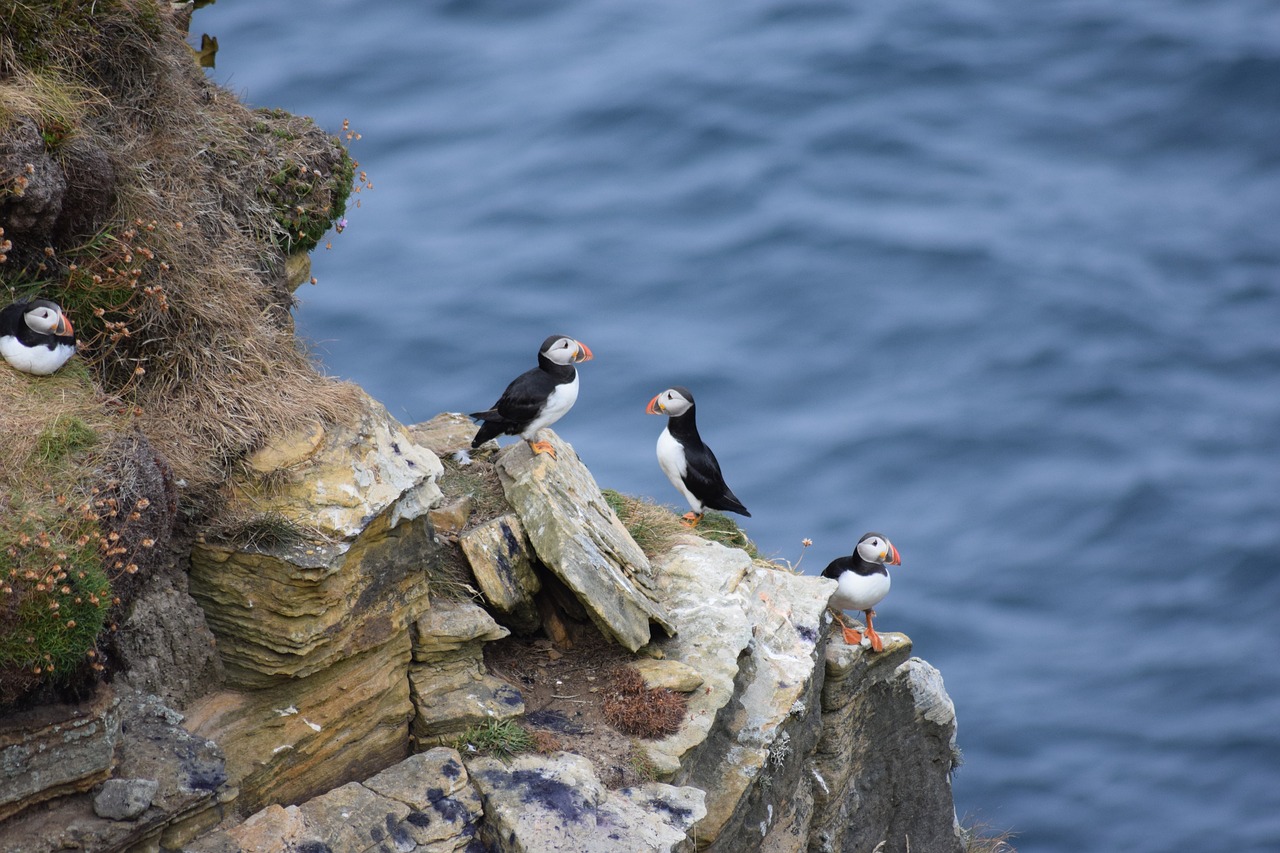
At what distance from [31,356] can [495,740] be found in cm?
339

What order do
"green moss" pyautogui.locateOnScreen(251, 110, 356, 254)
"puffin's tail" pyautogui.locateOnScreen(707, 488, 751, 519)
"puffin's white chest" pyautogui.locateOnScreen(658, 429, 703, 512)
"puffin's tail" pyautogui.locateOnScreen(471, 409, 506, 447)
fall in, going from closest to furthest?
"puffin's tail" pyautogui.locateOnScreen(471, 409, 506, 447)
"green moss" pyautogui.locateOnScreen(251, 110, 356, 254)
"puffin's white chest" pyautogui.locateOnScreen(658, 429, 703, 512)
"puffin's tail" pyautogui.locateOnScreen(707, 488, 751, 519)

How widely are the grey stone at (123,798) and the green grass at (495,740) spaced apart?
6.85 ft

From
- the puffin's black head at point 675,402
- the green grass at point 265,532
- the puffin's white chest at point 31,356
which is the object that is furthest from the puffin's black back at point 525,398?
the puffin's white chest at point 31,356

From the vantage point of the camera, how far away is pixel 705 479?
10.8 m

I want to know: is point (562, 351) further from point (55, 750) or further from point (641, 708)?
point (55, 750)

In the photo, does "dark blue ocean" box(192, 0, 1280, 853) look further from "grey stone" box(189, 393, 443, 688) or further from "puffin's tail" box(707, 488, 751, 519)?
"grey stone" box(189, 393, 443, 688)

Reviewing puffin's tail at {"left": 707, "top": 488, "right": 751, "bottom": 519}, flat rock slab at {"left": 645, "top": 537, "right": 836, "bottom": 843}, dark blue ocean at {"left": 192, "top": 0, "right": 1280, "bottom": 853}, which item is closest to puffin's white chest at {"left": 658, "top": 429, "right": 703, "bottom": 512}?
puffin's tail at {"left": 707, "top": 488, "right": 751, "bottom": 519}

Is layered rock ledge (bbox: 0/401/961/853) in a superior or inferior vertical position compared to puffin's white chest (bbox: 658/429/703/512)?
inferior

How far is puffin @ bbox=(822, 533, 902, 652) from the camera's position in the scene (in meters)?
10.3

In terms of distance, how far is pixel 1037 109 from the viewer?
4838 cm

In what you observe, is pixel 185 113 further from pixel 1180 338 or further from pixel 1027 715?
pixel 1180 338

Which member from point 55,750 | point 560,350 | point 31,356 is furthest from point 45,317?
point 560,350

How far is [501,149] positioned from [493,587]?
1707 inches

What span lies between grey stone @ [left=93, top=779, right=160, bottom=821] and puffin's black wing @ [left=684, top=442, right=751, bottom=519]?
562cm
